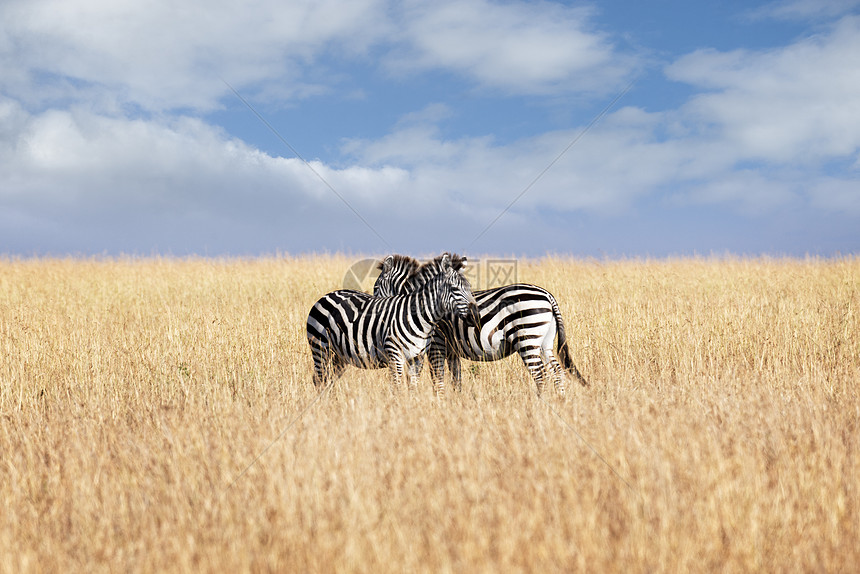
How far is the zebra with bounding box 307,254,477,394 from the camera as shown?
6.36 m

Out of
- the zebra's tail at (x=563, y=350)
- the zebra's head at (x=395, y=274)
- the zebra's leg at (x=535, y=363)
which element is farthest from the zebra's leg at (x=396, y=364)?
the zebra's tail at (x=563, y=350)

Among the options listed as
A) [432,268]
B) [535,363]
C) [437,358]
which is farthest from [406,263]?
[535,363]

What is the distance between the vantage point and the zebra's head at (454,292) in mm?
6160

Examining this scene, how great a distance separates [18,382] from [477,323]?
6.27 m

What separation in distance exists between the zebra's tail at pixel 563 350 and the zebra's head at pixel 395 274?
1.89m

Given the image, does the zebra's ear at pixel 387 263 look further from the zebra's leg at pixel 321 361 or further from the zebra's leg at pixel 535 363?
the zebra's leg at pixel 535 363

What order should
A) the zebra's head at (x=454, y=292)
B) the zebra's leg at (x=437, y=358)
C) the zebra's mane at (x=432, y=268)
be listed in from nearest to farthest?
the zebra's head at (x=454, y=292), the zebra's mane at (x=432, y=268), the zebra's leg at (x=437, y=358)

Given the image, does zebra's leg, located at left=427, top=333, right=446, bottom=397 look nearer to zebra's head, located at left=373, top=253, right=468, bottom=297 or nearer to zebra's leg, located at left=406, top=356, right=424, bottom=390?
zebra's leg, located at left=406, top=356, right=424, bottom=390

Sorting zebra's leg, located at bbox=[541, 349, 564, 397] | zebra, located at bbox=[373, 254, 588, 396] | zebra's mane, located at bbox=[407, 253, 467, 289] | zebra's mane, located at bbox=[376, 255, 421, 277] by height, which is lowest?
zebra's leg, located at bbox=[541, 349, 564, 397]

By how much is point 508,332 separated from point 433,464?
299cm

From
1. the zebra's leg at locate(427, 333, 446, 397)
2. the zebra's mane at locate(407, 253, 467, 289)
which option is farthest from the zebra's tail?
the zebra's leg at locate(427, 333, 446, 397)

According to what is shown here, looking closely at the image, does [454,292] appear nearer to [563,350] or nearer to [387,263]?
[563,350]

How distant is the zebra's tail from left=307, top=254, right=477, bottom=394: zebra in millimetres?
1031

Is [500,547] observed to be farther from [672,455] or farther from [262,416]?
[262,416]
